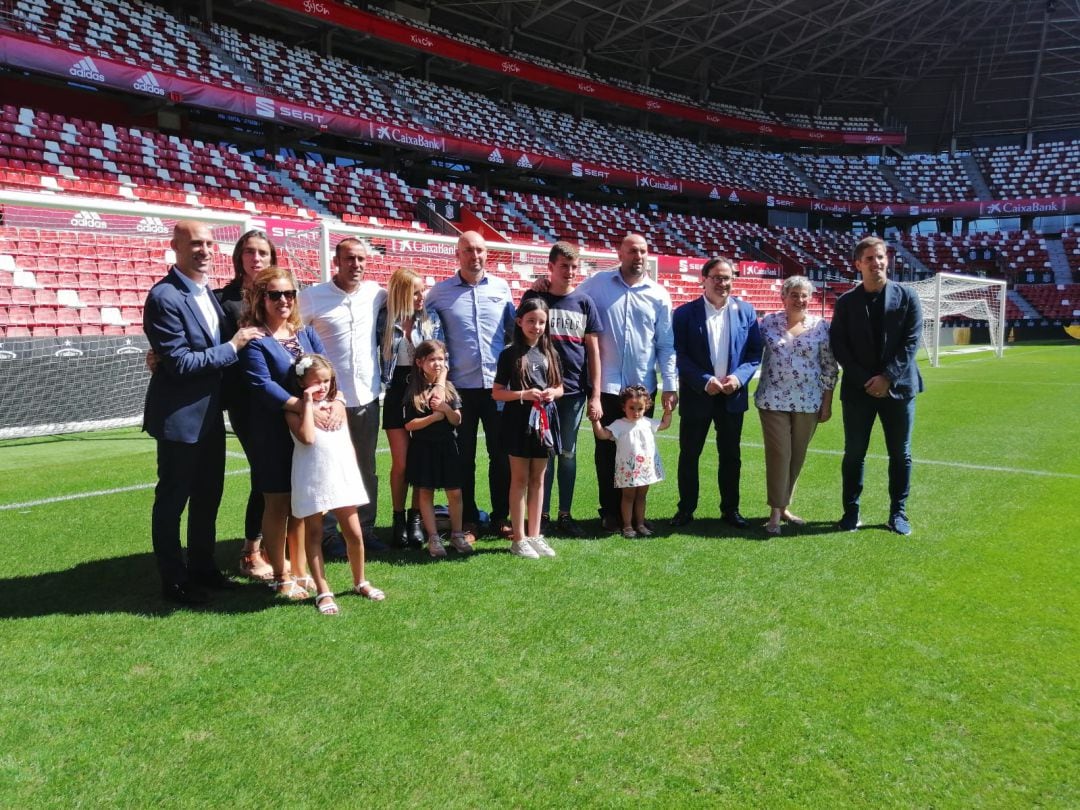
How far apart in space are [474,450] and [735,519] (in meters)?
1.85

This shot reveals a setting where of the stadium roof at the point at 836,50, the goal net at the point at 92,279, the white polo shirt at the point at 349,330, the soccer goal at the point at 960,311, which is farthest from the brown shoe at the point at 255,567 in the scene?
the stadium roof at the point at 836,50

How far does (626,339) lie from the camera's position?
479 cm

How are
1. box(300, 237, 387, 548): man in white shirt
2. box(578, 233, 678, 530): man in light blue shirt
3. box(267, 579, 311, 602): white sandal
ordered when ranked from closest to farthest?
box(267, 579, 311, 602): white sandal < box(300, 237, 387, 548): man in white shirt < box(578, 233, 678, 530): man in light blue shirt

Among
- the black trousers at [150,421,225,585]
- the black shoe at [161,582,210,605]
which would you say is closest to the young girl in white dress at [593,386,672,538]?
the black trousers at [150,421,225,585]

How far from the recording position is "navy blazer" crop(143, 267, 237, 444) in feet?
11.0

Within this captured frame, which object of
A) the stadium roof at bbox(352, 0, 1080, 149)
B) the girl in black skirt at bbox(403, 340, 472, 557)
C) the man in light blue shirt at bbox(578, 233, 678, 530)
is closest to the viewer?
the girl in black skirt at bbox(403, 340, 472, 557)

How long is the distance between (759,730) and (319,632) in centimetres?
189

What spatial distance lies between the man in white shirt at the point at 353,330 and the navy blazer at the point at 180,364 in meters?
0.73

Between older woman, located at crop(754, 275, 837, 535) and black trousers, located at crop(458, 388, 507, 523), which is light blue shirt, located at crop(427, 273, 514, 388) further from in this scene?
older woman, located at crop(754, 275, 837, 535)

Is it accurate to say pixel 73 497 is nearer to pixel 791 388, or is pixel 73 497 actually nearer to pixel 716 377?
pixel 716 377

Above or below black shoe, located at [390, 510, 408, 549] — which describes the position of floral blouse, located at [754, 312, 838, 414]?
above

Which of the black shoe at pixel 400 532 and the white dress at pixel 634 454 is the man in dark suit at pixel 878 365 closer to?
the white dress at pixel 634 454

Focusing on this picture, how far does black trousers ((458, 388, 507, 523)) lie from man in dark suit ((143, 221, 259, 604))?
1504 mm

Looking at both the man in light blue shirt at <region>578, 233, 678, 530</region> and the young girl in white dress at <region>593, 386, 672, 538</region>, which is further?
the man in light blue shirt at <region>578, 233, 678, 530</region>
